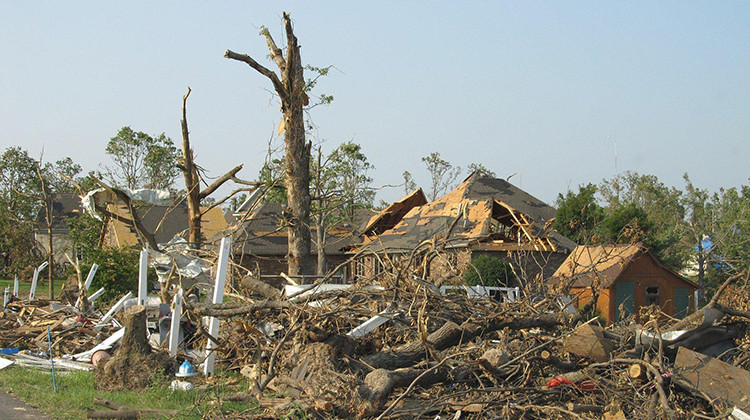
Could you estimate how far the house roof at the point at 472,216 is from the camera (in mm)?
22672

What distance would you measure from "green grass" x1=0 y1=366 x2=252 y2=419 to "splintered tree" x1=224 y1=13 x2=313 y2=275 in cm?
482

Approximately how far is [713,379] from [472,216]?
16.7 metres

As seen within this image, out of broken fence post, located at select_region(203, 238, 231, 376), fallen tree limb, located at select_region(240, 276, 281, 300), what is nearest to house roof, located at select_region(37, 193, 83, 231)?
fallen tree limb, located at select_region(240, 276, 281, 300)

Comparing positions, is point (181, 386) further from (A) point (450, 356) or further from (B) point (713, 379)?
(B) point (713, 379)

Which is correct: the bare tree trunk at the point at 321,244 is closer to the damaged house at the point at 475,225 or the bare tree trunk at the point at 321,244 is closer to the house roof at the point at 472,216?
the damaged house at the point at 475,225

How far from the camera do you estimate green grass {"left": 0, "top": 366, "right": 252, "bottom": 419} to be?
21.2 feet

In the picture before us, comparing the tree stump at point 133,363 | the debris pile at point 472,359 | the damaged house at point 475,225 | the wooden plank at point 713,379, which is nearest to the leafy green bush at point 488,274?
the damaged house at point 475,225

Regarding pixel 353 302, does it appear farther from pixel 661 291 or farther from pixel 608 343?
pixel 661 291

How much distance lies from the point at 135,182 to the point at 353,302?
2171 inches

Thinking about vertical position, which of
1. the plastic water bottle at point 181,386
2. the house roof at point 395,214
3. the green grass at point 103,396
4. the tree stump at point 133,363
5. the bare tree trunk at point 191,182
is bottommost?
the green grass at point 103,396

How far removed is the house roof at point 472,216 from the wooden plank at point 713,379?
40.0 feet

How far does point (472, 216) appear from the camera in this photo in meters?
23.3

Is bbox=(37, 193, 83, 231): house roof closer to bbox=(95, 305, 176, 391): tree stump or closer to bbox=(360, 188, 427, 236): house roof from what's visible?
bbox=(360, 188, 427, 236): house roof

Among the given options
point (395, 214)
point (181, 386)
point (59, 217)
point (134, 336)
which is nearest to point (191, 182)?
point (134, 336)
